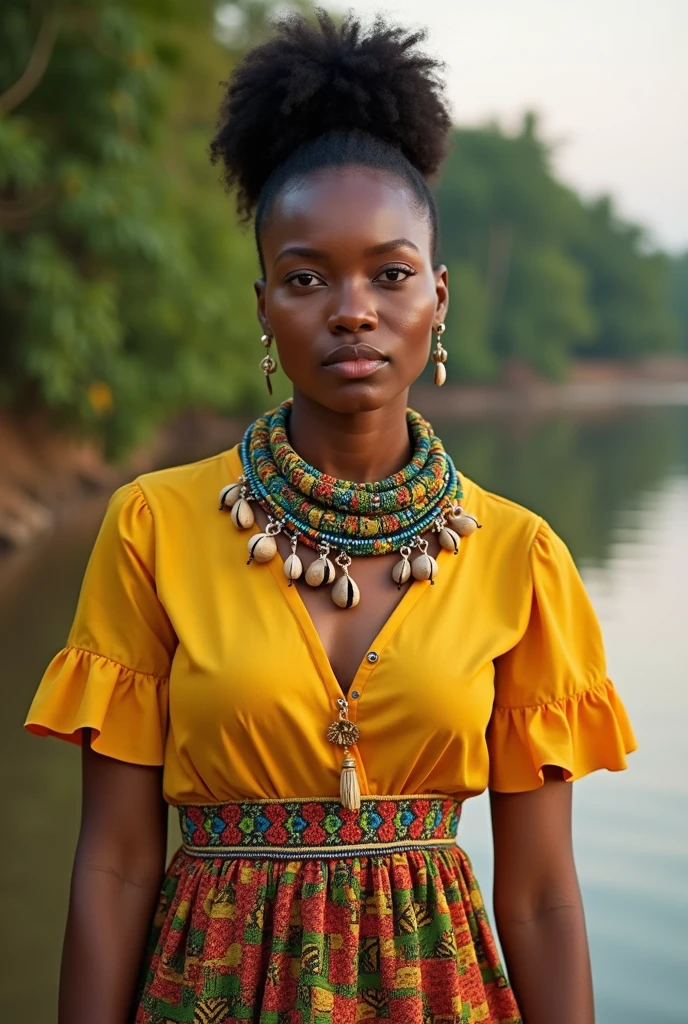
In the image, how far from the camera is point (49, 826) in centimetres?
496

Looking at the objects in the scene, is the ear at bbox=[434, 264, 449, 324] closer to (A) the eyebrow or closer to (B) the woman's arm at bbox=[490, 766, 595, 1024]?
(A) the eyebrow

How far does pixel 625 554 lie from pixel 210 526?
362 inches

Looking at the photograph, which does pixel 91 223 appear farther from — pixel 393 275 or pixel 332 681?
pixel 332 681

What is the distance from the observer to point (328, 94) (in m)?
1.95

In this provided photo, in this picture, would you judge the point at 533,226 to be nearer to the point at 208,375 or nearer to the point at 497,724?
the point at 208,375

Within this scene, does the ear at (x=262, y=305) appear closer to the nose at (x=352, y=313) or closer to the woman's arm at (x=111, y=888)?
the nose at (x=352, y=313)

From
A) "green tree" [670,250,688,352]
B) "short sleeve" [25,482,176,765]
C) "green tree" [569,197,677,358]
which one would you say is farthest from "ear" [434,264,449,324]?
"green tree" [670,250,688,352]

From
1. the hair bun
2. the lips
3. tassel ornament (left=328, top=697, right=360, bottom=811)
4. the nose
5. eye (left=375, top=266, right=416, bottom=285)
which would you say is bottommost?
tassel ornament (left=328, top=697, right=360, bottom=811)

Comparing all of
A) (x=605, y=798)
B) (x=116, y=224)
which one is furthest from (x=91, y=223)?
(x=605, y=798)

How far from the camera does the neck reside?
1.98 meters

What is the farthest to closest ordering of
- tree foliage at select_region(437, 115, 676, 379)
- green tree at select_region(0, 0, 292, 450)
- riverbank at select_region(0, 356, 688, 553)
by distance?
tree foliage at select_region(437, 115, 676, 379)
riverbank at select_region(0, 356, 688, 553)
green tree at select_region(0, 0, 292, 450)

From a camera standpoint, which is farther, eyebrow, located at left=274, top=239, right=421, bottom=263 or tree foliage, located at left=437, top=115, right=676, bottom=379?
tree foliage, located at left=437, top=115, right=676, bottom=379

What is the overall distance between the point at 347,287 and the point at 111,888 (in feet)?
2.70

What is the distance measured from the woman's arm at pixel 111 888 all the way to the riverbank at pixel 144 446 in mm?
9201
